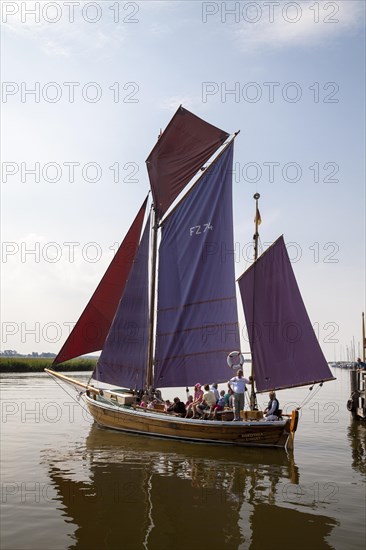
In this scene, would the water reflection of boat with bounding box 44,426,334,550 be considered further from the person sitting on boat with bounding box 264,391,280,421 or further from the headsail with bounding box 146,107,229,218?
the headsail with bounding box 146,107,229,218

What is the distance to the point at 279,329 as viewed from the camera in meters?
24.1

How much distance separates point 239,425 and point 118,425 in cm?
719

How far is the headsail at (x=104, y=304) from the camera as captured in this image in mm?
28484

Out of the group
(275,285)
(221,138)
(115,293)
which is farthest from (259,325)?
(221,138)

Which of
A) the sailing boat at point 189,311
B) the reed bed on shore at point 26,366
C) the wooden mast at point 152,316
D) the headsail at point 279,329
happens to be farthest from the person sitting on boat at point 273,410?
the reed bed on shore at point 26,366

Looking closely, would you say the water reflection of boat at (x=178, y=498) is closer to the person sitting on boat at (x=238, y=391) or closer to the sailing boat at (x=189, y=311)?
the person sitting on boat at (x=238, y=391)

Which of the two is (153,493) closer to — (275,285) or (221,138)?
(275,285)

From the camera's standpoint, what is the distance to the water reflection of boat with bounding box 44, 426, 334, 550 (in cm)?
1105

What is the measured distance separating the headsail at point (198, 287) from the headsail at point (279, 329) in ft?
3.93

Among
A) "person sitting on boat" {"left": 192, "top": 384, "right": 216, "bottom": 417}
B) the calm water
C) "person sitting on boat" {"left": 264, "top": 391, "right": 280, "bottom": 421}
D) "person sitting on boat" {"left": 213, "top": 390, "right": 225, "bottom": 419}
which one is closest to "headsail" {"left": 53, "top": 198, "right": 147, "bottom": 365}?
the calm water

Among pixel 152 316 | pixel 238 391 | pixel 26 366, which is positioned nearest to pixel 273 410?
pixel 238 391

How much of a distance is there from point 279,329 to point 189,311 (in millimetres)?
4645

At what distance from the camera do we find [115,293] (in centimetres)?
2864

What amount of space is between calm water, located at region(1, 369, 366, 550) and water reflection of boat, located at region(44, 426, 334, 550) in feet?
0.11
